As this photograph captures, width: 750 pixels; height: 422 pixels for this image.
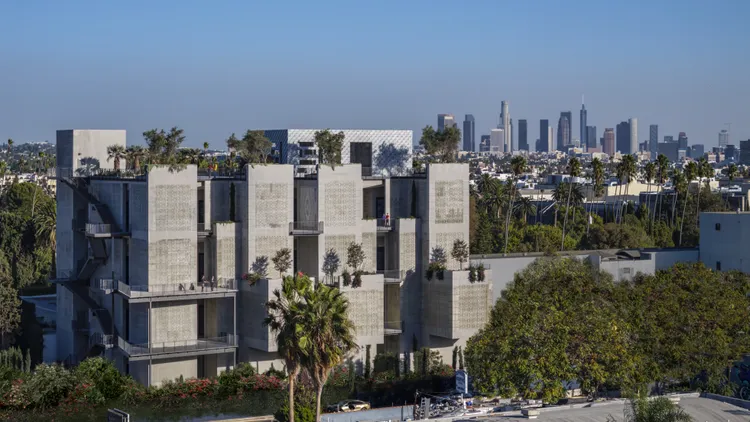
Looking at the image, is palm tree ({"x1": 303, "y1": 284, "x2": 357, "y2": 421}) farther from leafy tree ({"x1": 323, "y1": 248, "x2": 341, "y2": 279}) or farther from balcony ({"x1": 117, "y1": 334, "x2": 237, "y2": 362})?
leafy tree ({"x1": 323, "y1": 248, "x2": 341, "y2": 279})

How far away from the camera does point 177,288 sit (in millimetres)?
52375

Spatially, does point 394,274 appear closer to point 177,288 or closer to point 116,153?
point 177,288

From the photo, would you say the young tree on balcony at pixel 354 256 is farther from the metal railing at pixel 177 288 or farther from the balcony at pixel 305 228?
the metal railing at pixel 177 288

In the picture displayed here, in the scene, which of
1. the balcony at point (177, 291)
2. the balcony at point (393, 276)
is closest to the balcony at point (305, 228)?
the balcony at point (177, 291)

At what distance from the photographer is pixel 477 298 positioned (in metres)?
57.3

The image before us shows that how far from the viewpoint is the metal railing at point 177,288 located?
5178 centimetres

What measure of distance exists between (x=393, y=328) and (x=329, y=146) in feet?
33.2

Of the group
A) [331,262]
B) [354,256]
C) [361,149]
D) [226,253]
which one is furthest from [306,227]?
[361,149]

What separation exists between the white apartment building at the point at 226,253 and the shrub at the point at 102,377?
1.16 meters

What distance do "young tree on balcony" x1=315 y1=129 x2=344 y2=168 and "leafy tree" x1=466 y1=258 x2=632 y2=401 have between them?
15811mm

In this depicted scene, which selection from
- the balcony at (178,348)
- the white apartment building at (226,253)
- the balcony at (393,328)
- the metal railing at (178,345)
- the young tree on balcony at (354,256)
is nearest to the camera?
the balcony at (178,348)

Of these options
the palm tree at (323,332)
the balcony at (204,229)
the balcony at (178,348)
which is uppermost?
the balcony at (204,229)

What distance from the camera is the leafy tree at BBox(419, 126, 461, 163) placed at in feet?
206

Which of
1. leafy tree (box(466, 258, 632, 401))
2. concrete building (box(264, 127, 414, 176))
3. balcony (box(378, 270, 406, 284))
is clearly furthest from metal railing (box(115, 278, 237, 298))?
leafy tree (box(466, 258, 632, 401))
